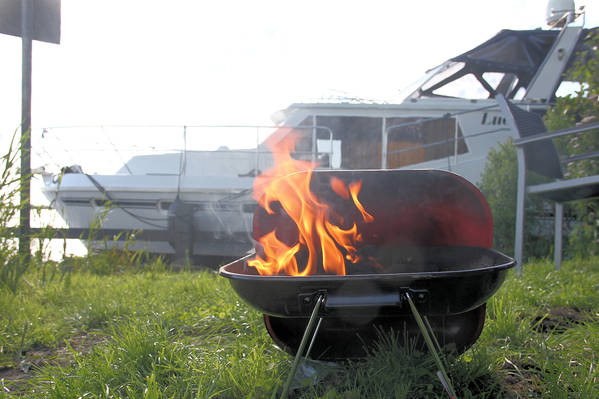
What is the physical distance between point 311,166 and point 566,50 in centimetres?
513

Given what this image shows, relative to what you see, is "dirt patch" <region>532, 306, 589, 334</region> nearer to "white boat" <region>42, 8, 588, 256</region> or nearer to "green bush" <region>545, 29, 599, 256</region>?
"green bush" <region>545, 29, 599, 256</region>

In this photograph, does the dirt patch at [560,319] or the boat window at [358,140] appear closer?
the dirt patch at [560,319]

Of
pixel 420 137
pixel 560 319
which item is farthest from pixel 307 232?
pixel 420 137

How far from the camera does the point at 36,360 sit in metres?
1.94

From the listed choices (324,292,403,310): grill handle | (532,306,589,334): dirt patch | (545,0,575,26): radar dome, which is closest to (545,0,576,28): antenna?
(545,0,575,26): radar dome

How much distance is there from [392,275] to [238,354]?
0.82m

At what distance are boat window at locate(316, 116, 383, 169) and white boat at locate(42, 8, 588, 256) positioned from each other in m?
0.02

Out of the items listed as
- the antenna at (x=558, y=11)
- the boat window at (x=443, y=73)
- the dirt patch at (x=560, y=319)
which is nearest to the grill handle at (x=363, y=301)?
the dirt patch at (x=560, y=319)

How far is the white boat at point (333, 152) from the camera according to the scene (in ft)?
21.8

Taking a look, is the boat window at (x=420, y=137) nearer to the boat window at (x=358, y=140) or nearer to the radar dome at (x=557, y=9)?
the boat window at (x=358, y=140)

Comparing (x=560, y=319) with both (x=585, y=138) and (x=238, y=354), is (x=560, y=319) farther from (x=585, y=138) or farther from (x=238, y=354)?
(x=585, y=138)

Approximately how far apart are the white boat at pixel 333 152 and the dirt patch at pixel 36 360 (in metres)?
4.24

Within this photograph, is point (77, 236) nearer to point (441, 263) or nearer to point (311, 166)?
point (311, 166)

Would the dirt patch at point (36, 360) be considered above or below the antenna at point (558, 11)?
below
